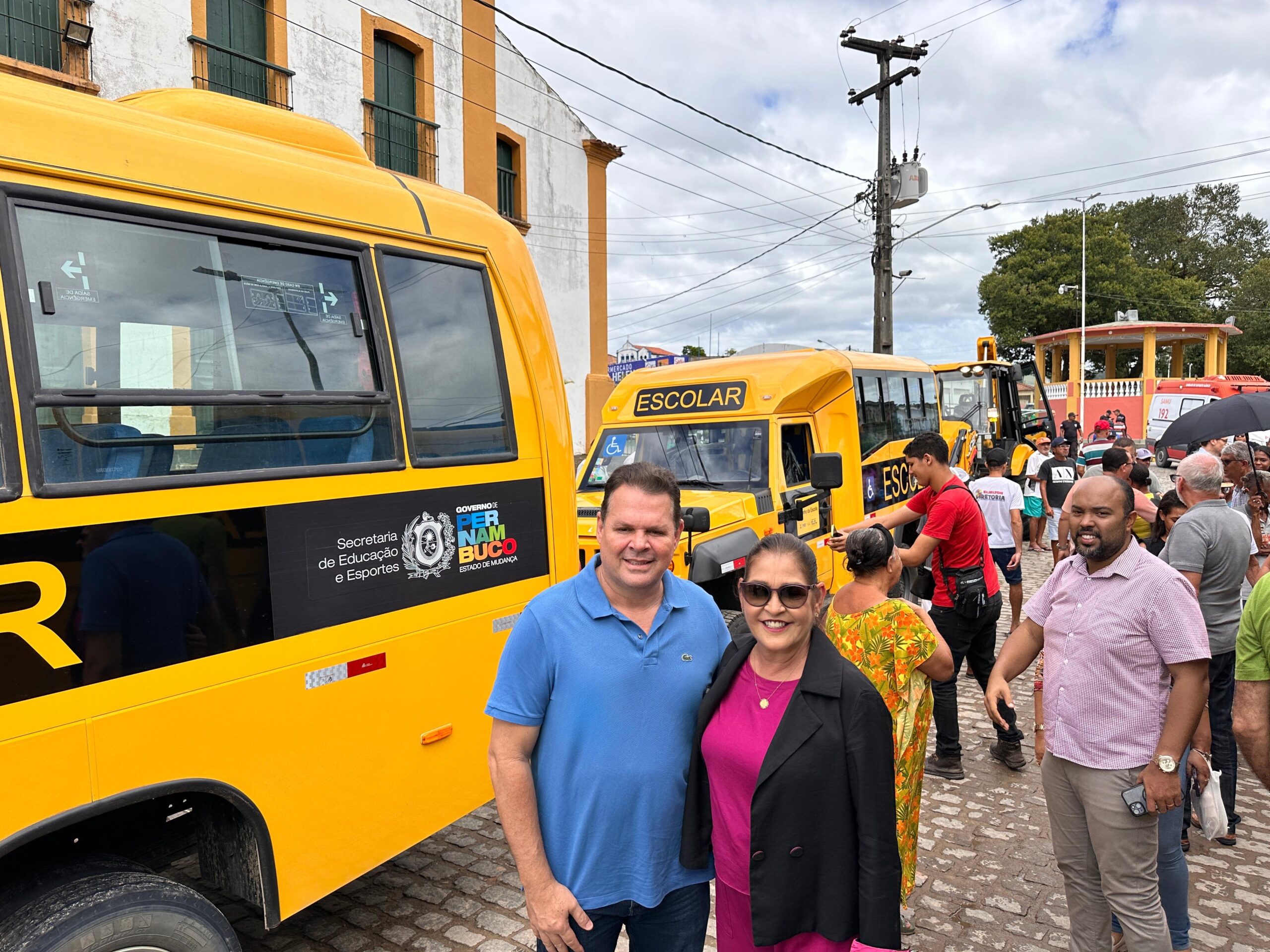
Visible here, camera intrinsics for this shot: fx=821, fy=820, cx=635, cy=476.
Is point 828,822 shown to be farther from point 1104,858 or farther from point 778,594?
point 1104,858

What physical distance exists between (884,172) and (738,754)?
1915cm

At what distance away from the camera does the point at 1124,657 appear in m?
2.90

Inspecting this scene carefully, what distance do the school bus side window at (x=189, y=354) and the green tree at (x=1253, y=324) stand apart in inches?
2110

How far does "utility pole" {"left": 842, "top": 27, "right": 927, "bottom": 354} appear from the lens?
1866 cm

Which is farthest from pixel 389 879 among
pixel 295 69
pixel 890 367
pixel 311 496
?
pixel 295 69

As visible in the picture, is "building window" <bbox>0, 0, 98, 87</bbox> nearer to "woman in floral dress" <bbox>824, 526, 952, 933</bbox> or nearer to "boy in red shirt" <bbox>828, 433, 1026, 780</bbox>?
"boy in red shirt" <bbox>828, 433, 1026, 780</bbox>

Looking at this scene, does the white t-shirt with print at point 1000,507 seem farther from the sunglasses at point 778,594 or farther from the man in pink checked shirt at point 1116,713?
the sunglasses at point 778,594

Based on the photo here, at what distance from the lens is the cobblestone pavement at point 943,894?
359 centimetres

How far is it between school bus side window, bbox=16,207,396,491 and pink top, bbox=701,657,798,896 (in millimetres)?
1710

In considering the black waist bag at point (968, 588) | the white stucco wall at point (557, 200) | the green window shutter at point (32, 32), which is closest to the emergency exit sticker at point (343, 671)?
the black waist bag at point (968, 588)

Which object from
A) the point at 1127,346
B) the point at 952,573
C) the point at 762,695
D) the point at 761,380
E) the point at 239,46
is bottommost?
the point at 952,573

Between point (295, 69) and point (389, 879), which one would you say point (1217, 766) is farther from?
point (295, 69)

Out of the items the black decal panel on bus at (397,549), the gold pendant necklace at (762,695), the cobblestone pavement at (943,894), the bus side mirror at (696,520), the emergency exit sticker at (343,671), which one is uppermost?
the black decal panel on bus at (397,549)

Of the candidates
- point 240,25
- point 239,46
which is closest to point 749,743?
point 239,46
